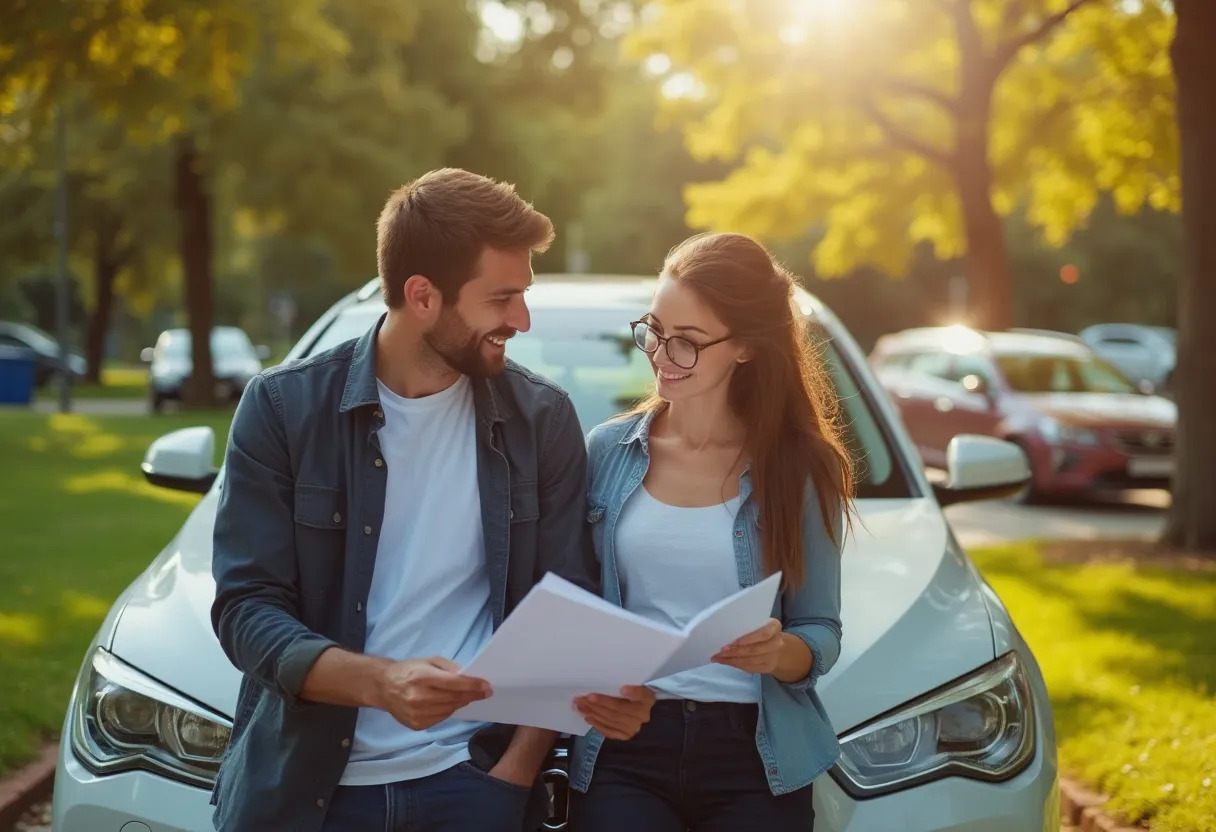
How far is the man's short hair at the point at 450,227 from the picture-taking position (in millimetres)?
2561

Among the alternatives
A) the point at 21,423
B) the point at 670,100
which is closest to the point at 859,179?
the point at 670,100

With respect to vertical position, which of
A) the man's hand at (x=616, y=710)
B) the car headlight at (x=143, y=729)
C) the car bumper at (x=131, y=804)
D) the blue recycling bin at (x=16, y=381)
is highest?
the man's hand at (x=616, y=710)

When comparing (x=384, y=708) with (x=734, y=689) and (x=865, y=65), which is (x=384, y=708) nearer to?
(x=734, y=689)

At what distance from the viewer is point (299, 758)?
8.18 ft

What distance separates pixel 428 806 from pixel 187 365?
92.3 feet

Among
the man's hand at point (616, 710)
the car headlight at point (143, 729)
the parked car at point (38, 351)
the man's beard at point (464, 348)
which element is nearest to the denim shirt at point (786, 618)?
the man's hand at point (616, 710)

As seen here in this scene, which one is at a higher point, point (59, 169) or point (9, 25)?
point (9, 25)

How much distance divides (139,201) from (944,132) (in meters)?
15.7

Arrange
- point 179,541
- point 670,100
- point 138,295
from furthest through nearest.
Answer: point 138,295
point 670,100
point 179,541

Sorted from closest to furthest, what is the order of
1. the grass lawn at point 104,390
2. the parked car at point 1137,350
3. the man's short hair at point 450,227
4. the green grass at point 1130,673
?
the man's short hair at point 450,227, the green grass at point 1130,673, the grass lawn at point 104,390, the parked car at point 1137,350

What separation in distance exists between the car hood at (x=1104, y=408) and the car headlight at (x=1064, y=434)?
6 centimetres

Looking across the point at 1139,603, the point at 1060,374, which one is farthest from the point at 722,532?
the point at 1060,374

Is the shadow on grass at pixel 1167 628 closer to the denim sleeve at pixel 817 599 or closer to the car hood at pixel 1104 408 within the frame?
the denim sleeve at pixel 817 599

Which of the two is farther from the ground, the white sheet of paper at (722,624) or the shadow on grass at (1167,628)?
the white sheet of paper at (722,624)
